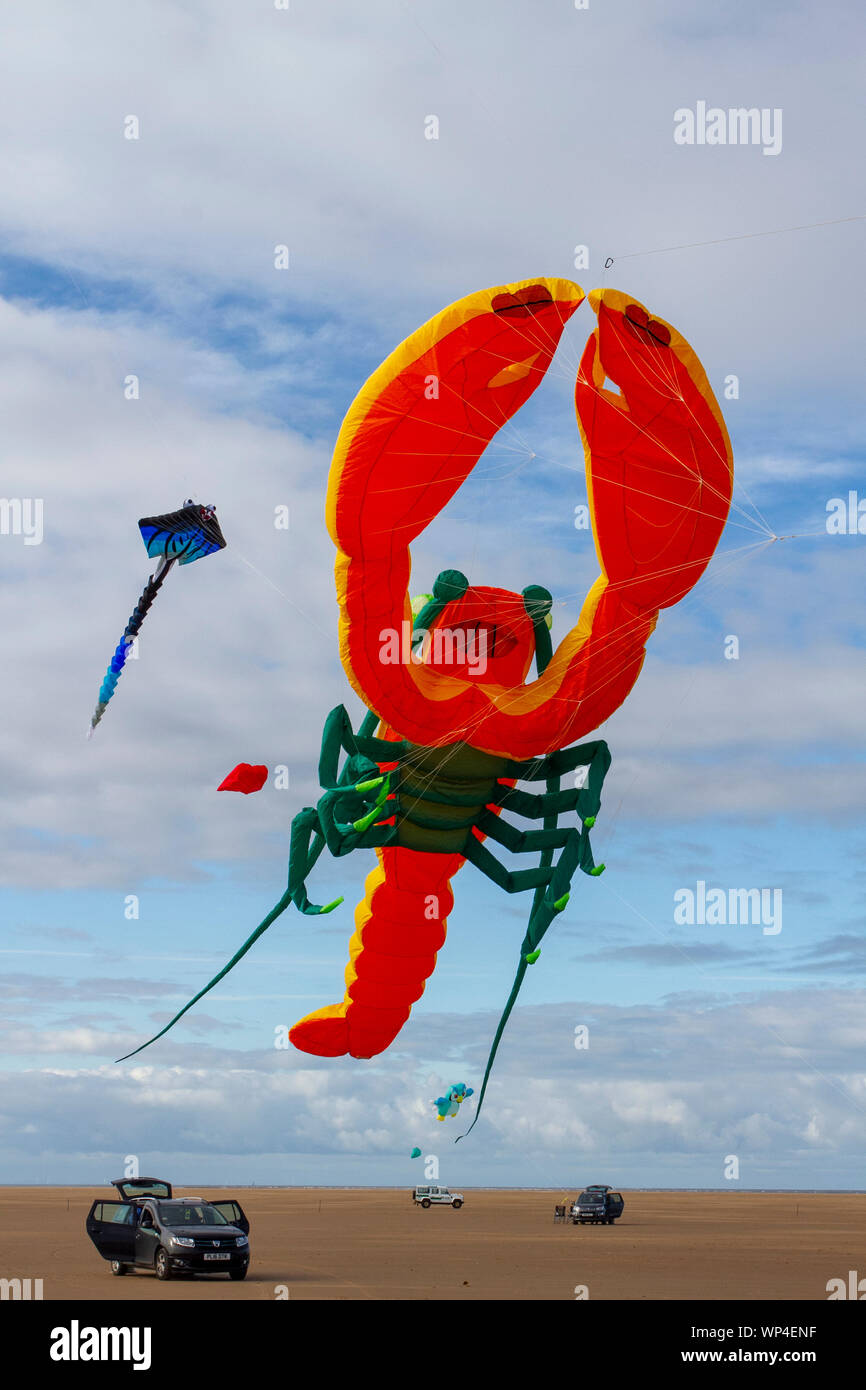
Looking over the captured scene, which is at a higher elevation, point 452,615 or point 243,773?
point 452,615

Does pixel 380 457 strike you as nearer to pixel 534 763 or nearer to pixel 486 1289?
pixel 534 763

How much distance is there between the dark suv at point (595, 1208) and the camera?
43.2 meters

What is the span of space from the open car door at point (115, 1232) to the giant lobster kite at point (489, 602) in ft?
28.2

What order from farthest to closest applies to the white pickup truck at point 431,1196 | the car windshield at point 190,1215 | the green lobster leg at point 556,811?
1. the white pickup truck at point 431,1196
2. the car windshield at point 190,1215
3. the green lobster leg at point 556,811

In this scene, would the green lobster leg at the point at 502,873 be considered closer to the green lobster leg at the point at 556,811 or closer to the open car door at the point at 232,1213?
the green lobster leg at the point at 556,811

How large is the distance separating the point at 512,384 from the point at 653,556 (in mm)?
2226

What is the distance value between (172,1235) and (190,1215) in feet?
2.65

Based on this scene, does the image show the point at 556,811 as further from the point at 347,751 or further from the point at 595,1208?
the point at 595,1208

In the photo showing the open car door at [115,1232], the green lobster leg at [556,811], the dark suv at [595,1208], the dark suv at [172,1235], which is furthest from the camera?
the dark suv at [595,1208]

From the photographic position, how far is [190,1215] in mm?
21562

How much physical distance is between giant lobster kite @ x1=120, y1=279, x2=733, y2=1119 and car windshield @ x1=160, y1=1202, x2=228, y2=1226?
7.75 metres

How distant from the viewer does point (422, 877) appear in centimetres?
1655

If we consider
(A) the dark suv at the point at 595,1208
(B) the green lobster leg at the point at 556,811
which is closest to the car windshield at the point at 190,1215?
(B) the green lobster leg at the point at 556,811
